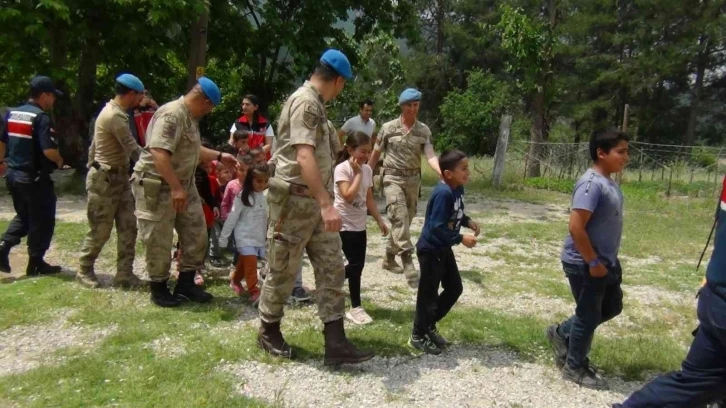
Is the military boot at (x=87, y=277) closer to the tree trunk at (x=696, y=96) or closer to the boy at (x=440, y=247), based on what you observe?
the boy at (x=440, y=247)

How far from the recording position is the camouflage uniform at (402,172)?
21.3 feet

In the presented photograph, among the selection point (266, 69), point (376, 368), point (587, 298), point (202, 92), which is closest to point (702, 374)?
point (587, 298)

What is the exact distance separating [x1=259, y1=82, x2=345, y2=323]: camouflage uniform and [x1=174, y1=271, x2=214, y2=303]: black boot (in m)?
1.40

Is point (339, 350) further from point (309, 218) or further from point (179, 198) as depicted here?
point (179, 198)

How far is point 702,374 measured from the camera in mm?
2904

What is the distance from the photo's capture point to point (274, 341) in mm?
4227

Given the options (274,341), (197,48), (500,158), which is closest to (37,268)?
(274,341)

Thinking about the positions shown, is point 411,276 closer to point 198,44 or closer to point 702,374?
point 702,374

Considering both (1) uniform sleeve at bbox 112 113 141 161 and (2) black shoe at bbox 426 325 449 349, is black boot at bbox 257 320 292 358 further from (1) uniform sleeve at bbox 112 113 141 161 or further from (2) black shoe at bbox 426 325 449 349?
(1) uniform sleeve at bbox 112 113 141 161

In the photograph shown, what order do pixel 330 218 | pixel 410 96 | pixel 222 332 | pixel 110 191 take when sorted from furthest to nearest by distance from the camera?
pixel 410 96 → pixel 110 191 → pixel 222 332 → pixel 330 218

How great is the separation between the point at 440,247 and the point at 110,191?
3.21 metres

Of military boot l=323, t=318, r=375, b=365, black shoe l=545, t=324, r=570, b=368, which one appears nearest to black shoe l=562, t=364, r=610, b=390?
black shoe l=545, t=324, r=570, b=368

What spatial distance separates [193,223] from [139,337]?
1.14 m

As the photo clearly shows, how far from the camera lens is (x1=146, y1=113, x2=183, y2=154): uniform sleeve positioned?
4750 millimetres
